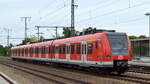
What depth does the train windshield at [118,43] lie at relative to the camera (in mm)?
22400

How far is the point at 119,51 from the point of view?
2242 cm

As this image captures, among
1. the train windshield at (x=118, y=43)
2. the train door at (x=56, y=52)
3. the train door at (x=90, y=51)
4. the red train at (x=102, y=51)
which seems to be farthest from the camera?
the train door at (x=56, y=52)

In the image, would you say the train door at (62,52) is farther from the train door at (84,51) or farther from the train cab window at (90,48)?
the train cab window at (90,48)

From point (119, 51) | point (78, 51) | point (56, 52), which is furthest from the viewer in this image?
point (56, 52)

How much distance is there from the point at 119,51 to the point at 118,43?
625 mm

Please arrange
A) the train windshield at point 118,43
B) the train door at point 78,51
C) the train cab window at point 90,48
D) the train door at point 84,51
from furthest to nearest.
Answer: the train door at point 78,51 → the train door at point 84,51 → the train cab window at point 90,48 → the train windshield at point 118,43

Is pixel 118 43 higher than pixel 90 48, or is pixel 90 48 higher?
pixel 118 43

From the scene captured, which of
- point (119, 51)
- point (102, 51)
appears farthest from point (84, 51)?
point (119, 51)

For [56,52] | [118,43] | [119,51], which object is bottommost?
[56,52]

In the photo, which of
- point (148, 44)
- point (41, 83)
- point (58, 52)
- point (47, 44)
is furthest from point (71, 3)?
point (41, 83)

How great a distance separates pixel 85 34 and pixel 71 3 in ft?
51.3

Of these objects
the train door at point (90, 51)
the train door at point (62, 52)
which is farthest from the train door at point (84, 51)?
the train door at point (62, 52)

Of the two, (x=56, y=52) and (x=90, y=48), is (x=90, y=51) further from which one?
(x=56, y=52)

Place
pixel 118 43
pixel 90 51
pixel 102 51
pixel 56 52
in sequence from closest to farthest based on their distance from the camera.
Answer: pixel 102 51, pixel 118 43, pixel 90 51, pixel 56 52
